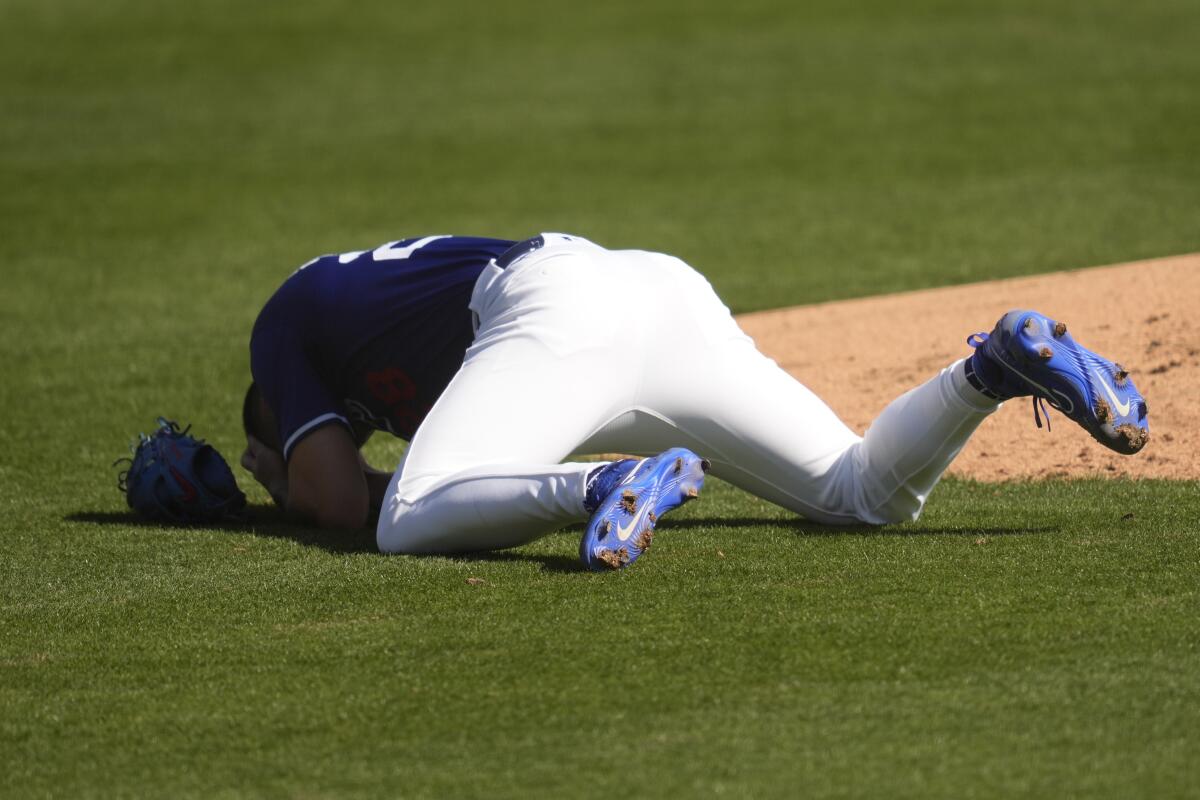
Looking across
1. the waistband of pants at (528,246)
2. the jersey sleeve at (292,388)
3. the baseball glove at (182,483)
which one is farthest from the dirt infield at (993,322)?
the baseball glove at (182,483)

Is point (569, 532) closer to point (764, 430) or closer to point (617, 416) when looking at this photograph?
point (617, 416)

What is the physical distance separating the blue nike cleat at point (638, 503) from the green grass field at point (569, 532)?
11 cm

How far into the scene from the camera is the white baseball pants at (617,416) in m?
3.72

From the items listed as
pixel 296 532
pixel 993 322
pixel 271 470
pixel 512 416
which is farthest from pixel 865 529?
pixel 993 322

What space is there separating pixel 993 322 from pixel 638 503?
3.61 meters

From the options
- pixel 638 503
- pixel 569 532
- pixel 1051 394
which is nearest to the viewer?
pixel 638 503

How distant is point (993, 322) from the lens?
661 cm

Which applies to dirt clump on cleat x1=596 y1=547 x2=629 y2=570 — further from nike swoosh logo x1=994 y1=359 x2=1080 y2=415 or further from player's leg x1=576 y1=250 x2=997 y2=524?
nike swoosh logo x1=994 y1=359 x2=1080 y2=415

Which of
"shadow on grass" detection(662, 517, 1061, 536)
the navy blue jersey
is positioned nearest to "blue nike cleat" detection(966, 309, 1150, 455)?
"shadow on grass" detection(662, 517, 1061, 536)

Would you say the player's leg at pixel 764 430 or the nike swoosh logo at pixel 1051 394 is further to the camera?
the player's leg at pixel 764 430

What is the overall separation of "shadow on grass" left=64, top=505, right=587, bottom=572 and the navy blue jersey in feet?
0.84

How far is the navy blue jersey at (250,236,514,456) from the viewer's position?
4.29 meters

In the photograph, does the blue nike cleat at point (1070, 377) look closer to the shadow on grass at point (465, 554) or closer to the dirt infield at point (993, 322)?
the shadow on grass at point (465, 554)

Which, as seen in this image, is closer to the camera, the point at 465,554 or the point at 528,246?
the point at 465,554
